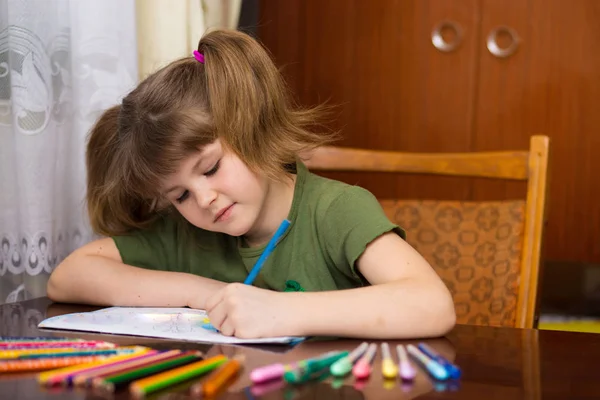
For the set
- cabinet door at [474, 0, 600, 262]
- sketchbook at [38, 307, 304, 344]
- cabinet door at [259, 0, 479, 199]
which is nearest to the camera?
sketchbook at [38, 307, 304, 344]

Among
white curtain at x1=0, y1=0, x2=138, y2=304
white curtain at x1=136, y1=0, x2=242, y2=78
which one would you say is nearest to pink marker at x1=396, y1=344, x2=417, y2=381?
white curtain at x1=0, y1=0, x2=138, y2=304

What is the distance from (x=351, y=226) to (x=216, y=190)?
192 millimetres

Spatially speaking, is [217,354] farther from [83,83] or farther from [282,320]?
[83,83]

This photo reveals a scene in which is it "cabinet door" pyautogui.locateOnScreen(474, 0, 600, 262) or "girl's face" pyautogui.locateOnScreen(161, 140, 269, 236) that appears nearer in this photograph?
"girl's face" pyautogui.locateOnScreen(161, 140, 269, 236)

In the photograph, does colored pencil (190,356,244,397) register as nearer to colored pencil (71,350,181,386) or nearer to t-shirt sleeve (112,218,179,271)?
colored pencil (71,350,181,386)

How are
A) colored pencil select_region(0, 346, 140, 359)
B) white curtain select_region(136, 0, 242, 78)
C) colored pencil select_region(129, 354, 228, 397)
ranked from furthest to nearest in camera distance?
white curtain select_region(136, 0, 242, 78) → colored pencil select_region(0, 346, 140, 359) → colored pencil select_region(129, 354, 228, 397)

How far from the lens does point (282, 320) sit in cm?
82

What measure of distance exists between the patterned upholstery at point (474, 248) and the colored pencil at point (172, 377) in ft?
2.53

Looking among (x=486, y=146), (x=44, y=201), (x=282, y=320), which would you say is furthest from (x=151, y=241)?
(x=486, y=146)

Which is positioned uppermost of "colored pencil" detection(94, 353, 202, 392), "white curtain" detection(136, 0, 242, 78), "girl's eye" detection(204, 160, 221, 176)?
"white curtain" detection(136, 0, 242, 78)

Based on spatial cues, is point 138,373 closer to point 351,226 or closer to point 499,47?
point 351,226

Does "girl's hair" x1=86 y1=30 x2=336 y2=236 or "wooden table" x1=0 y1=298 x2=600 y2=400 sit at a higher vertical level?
"girl's hair" x1=86 y1=30 x2=336 y2=236

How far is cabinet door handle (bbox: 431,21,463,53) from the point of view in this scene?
9.42 ft

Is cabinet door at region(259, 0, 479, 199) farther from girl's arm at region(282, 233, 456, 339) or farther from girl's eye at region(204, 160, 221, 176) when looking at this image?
girl's arm at region(282, 233, 456, 339)
